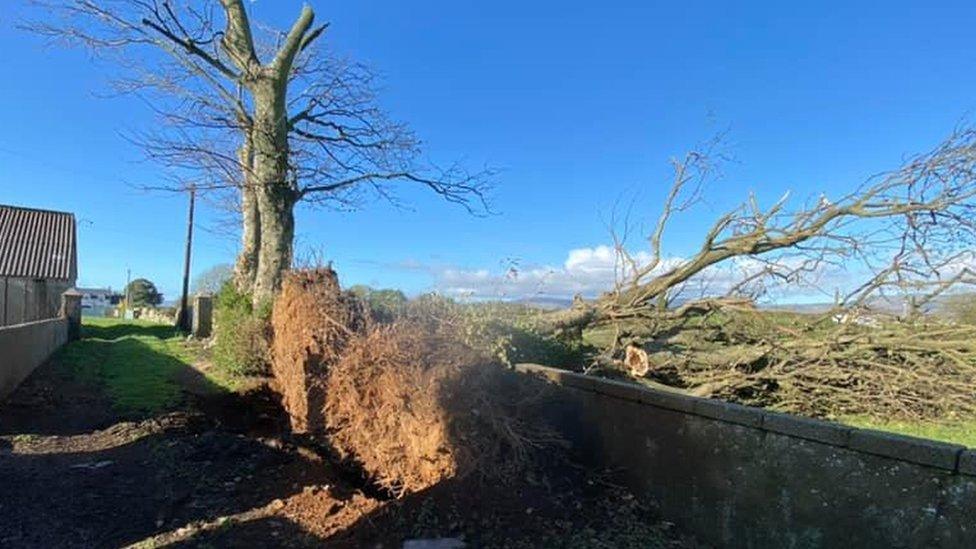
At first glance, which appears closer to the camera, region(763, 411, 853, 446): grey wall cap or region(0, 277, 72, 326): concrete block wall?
region(763, 411, 853, 446): grey wall cap

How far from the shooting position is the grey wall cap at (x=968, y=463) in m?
2.89

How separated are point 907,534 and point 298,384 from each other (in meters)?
5.41

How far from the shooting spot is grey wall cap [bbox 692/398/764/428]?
3.79 metres

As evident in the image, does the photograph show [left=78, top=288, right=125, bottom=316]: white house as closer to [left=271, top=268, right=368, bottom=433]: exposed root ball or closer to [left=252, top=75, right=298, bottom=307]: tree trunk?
[left=252, top=75, right=298, bottom=307]: tree trunk

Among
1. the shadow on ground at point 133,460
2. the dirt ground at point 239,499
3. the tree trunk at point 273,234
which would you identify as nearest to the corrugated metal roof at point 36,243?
the shadow on ground at point 133,460

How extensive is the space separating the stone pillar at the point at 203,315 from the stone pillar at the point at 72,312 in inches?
136

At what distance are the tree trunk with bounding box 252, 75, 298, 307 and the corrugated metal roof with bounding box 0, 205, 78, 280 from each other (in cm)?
1804

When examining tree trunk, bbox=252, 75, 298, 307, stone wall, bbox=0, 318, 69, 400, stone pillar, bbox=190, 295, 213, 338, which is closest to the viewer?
stone wall, bbox=0, 318, 69, 400

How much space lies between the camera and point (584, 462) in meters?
5.06

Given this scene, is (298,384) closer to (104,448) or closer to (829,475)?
(104,448)

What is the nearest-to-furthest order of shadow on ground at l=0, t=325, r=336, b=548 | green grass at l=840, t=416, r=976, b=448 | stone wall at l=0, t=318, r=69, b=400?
1. shadow on ground at l=0, t=325, r=336, b=548
2. green grass at l=840, t=416, r=976, b=448
3. stone wall at l=0, t=318, r=69, b=400

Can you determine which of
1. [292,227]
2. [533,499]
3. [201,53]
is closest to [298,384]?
[533,499]

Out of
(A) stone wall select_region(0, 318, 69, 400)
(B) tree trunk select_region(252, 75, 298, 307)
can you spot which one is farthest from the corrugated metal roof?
(B) tree trunk select_region(252, 75, 298, 307)

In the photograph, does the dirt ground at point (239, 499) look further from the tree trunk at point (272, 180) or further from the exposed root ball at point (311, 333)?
the tree trunk at point (272, 180)
